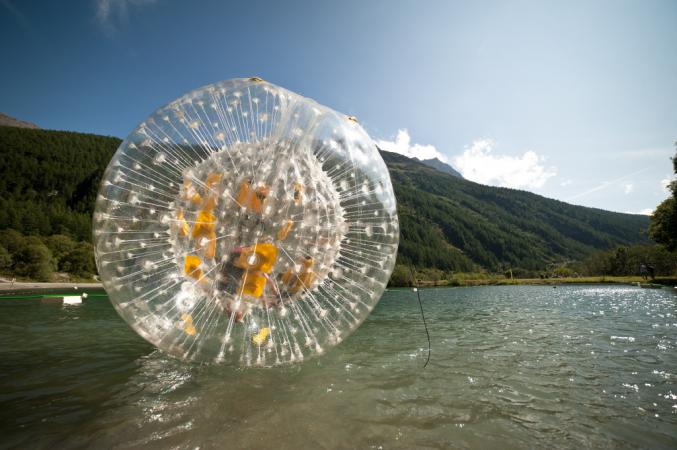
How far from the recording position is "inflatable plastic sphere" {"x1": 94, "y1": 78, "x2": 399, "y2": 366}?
12.0 feet

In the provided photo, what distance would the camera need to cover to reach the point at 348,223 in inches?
162

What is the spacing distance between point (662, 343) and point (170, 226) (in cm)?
1113

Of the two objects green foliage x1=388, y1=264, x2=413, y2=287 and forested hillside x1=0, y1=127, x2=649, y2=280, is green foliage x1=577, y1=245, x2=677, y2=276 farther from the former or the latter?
green foliage x1=388, y1=264, x2=413, y2=287

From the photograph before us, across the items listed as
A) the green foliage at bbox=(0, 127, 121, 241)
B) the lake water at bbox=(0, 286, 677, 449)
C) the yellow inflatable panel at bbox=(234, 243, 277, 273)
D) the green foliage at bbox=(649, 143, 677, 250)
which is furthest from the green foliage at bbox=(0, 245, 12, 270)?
the green foliage at bbox=(649, 143, 677, 250)

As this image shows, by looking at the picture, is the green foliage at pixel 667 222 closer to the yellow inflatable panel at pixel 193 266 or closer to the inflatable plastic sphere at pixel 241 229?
the inflatable plastic sphere at pixel 241 229

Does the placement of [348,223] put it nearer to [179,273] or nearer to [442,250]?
[179,273]

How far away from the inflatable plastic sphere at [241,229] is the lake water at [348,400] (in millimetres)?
691

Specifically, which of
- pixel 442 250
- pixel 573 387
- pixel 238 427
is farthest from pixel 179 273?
pixel 442 250

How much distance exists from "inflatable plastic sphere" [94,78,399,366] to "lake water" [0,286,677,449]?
69 cm

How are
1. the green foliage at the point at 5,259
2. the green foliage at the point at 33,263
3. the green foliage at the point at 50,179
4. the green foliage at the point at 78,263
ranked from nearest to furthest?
the green foliage at the point at 5,259 < the green foliage at the point at 33,263 < the green foliage at the point at 78,263 < the green foliage at the point at 50,179

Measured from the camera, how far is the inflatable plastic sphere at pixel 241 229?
365 centimetres

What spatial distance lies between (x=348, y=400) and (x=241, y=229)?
244 centimetres

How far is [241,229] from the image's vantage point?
358cm

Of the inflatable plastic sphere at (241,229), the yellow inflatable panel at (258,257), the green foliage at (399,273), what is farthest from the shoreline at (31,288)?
the yellow inflatable panel at (258,257)
